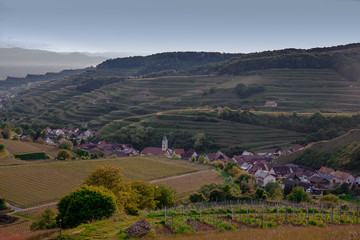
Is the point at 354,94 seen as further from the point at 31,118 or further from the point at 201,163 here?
the point at 31,118

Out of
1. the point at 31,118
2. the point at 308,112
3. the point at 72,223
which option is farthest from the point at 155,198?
the point at 31,118

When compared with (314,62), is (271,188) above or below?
below

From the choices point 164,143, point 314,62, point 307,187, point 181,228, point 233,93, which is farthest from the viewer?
point 314,62

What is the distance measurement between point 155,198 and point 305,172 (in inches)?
1365

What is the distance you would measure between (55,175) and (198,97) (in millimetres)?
72108

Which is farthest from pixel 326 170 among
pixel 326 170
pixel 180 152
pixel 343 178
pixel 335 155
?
pixel 180 152

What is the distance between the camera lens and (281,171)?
57.2 metres

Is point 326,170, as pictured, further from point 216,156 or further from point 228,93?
point 228,93

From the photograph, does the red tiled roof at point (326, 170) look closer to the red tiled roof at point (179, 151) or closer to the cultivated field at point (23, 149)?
the red tiled roof at point (179, 151)

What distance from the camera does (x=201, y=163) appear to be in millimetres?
61188

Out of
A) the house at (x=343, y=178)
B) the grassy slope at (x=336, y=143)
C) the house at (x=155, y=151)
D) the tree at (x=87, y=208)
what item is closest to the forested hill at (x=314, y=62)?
the grassy slope at (x=336, y=143)

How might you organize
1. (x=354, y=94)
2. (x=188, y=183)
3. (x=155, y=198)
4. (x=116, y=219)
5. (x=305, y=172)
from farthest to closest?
(x=354, y=94), (x=305, y=172), (x=188, y=183), (x=155, y=198), (x=116, y=219)

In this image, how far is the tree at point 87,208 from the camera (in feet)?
59.2

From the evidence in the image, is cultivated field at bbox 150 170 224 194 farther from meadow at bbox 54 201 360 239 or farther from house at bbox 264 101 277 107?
house at bbox 264 101 277 107
